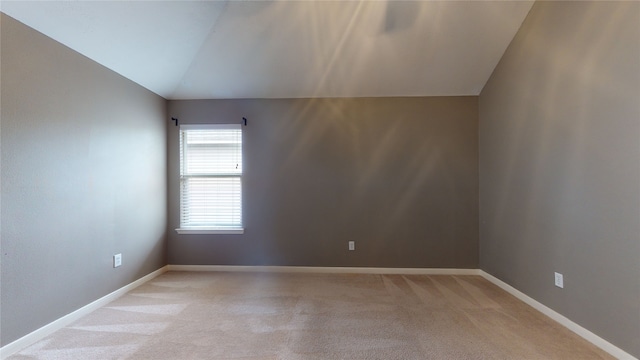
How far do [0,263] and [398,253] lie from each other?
147 inches

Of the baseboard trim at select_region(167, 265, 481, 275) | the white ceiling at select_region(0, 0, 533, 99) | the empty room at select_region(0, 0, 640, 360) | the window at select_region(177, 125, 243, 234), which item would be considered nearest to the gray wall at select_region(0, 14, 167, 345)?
the empty room at select_region(0, 0, 640, 360)

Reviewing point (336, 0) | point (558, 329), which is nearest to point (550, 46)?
point (336, 0)

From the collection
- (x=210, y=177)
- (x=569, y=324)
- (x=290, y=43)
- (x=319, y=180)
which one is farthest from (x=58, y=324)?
(x=569, y=324)

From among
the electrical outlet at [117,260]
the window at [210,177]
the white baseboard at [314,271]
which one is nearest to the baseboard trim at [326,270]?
the white baseboard at [314,271]

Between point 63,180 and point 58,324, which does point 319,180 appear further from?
point 58,324

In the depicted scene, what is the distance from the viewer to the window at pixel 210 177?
3850 mm

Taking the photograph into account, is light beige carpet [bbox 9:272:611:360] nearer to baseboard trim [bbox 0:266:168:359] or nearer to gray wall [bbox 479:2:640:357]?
baseboard trim [bbox 0:266:168:359]

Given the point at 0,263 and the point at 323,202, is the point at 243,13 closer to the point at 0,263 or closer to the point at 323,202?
the point at 323,202

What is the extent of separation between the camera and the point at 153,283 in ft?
11.0

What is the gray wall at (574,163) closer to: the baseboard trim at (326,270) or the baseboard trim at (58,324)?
the baseboard trim at (326,270)

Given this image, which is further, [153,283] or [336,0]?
[153,283]

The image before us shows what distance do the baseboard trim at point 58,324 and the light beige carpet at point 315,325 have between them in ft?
0.18

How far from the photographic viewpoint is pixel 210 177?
12.7ft

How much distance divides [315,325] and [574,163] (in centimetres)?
252
